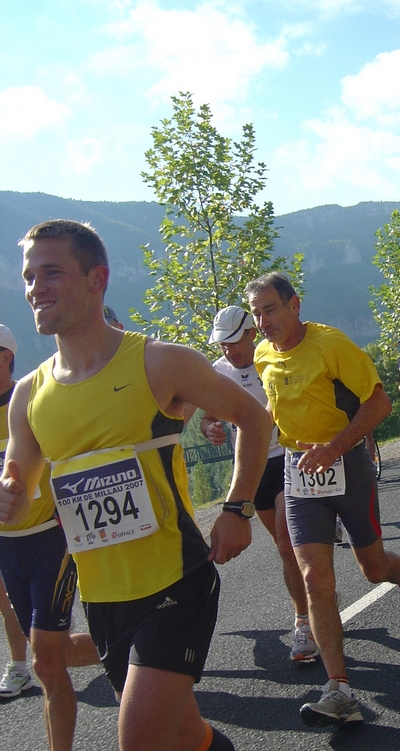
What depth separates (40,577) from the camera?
3.96 m

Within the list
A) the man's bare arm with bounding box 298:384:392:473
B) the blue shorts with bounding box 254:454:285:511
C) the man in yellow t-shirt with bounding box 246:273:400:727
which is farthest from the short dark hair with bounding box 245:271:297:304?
the blue shorts with bounding box 254:454:285:511

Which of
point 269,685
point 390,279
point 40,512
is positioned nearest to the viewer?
point 40,512

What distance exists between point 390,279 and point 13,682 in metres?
34.9

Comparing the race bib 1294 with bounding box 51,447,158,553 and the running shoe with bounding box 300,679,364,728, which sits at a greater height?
the race bib 1294 with bounding box 51,447,158,553

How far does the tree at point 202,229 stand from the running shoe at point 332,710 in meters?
11.6

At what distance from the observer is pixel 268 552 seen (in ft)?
26.7

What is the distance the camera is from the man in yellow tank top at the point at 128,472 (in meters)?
2.58

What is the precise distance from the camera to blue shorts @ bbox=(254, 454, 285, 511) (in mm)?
5508

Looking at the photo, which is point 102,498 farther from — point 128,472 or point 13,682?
point 13,682

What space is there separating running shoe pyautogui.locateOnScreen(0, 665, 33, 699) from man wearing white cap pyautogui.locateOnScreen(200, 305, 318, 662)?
5.28 feet

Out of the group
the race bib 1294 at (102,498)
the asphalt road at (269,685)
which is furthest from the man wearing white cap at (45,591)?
the race bib 1294 at (102,498)

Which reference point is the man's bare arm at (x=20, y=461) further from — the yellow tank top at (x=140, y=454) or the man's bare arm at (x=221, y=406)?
the man's bare arm at (x=221, y=406)

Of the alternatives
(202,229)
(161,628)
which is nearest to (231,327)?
(161,628)

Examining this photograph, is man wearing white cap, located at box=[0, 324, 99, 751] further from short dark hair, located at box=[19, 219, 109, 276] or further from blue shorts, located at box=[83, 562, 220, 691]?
short dark hair, located at box=[19, 219, 109, 276]
